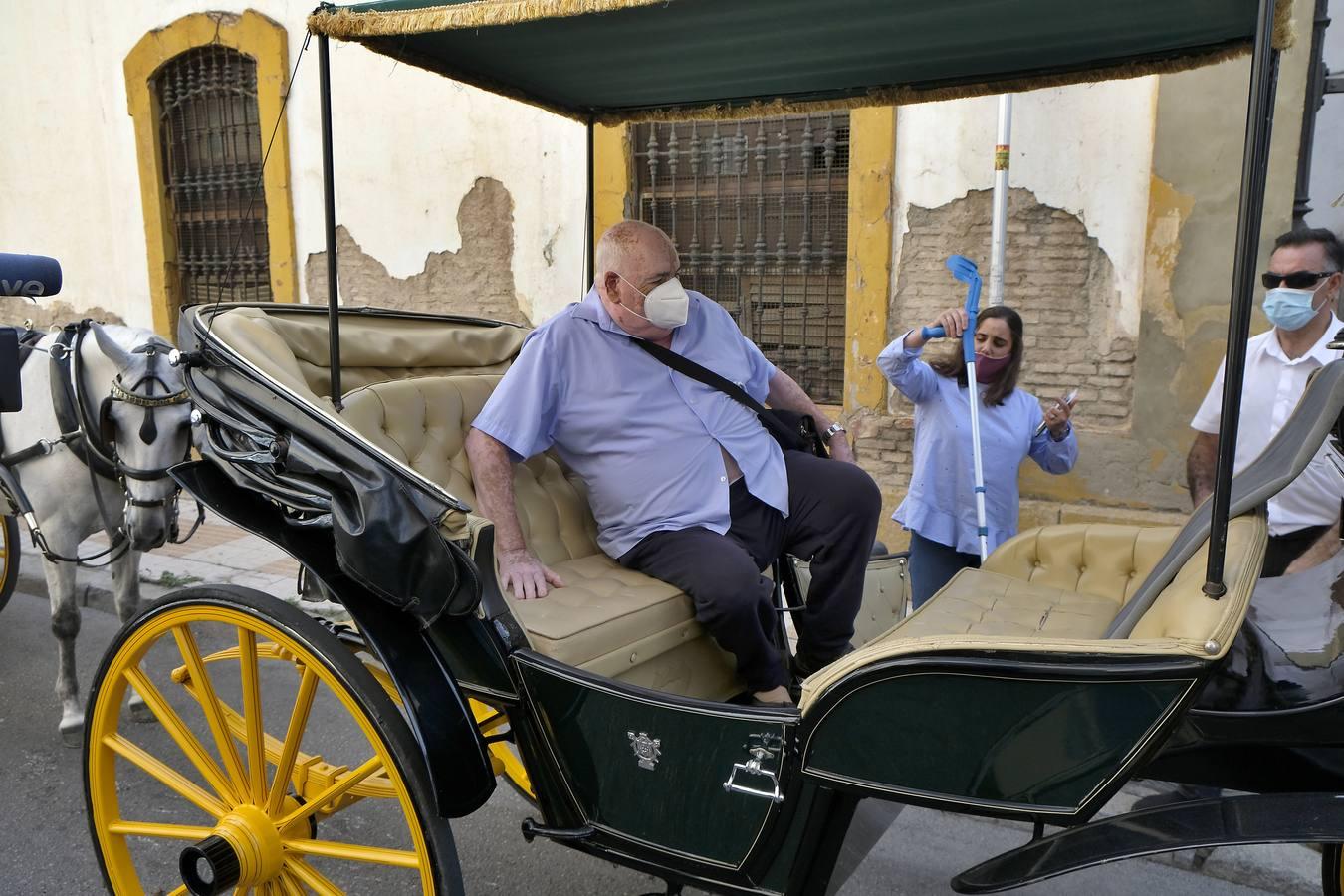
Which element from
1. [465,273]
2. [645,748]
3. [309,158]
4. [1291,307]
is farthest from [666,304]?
[309,158]

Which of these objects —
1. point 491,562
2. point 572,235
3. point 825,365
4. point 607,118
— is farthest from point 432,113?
point 491,562

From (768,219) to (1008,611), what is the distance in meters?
3.68

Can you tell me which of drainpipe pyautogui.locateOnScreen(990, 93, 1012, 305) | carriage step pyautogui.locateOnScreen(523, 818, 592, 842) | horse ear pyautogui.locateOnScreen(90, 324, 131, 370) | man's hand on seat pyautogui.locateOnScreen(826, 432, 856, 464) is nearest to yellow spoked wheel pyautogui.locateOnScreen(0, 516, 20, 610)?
horse ear pyautogui.locateOnScreen(90, 324, 131, 370)

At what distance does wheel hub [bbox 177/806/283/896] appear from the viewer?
203cm

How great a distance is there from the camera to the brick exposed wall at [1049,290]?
473 cm

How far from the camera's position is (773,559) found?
104 inches

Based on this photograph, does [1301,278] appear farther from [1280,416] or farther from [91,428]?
[91,428]

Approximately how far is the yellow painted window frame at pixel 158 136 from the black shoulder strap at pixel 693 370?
5.04m

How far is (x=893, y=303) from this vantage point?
519 centimetres

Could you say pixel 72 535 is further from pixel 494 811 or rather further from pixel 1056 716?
pixel 1056 716

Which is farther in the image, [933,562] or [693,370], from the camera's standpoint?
[933,562]

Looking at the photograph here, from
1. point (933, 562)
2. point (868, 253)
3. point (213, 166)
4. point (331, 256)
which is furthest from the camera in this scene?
point (213, 166)

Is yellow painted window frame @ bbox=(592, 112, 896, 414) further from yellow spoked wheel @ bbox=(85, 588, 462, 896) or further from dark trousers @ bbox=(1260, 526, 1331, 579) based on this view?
yellow spoked wheel @ bbox=(85, 588, 462, 896)

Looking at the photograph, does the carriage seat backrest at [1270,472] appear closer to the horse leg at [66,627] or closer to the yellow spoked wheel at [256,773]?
the yellow spoked wheel at [256,773]
